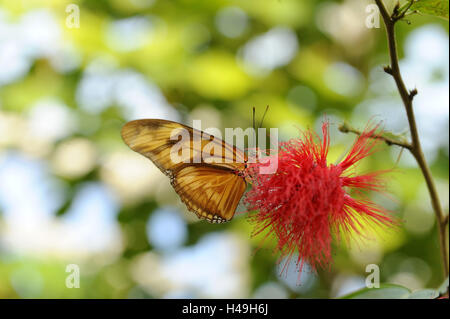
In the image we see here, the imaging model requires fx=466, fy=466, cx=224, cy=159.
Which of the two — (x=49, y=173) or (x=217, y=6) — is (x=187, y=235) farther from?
(x=217, y=6)

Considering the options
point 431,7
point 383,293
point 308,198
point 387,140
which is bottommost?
point 383,293

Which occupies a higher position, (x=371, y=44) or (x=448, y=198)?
(x=371, y=44)

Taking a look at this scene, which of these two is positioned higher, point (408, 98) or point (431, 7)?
point (431, 7)

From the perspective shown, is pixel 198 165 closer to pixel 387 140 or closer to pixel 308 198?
pixel 308 198

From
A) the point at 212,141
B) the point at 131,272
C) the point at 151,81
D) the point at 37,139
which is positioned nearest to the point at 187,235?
the point at 131,272

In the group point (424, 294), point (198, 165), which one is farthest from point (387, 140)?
point (198, 165)

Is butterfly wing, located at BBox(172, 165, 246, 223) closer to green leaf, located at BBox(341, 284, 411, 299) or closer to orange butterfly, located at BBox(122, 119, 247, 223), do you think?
orange butterfly, located at BBox(122, 119, 247, 223)
